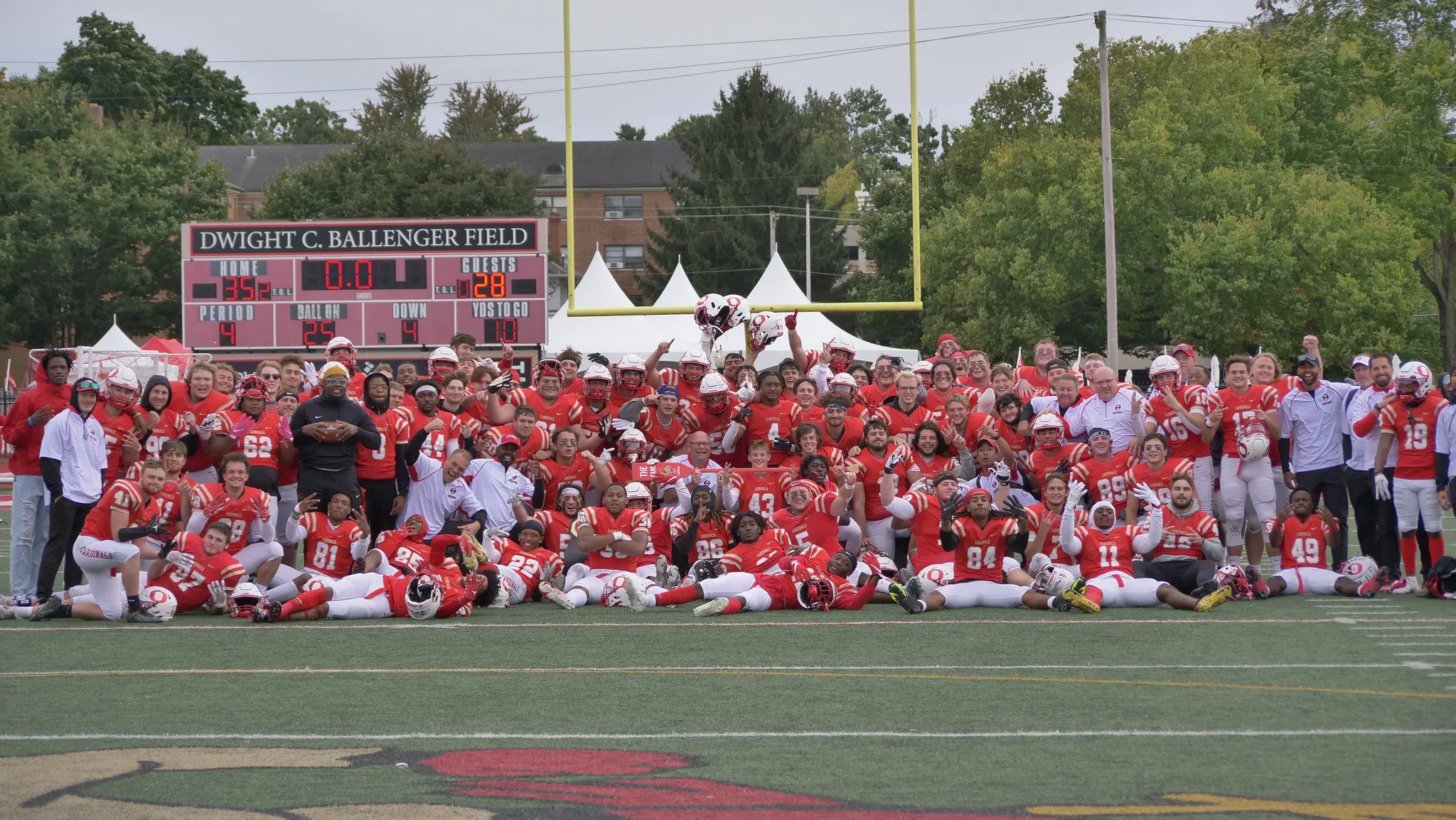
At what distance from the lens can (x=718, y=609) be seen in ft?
28.3

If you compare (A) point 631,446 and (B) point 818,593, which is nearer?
(B) point 818,593

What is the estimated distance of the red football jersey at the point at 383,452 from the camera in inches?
380

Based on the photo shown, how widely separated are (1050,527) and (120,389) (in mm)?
5607

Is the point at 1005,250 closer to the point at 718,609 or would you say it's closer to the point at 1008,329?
the point at 1008,329

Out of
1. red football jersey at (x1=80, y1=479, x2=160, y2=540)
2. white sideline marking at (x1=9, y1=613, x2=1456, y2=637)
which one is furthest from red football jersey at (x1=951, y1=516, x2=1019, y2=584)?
red football jersey at (x1=80, y1=479, x2=160, y2=540)

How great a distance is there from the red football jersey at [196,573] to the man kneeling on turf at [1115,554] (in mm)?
4777

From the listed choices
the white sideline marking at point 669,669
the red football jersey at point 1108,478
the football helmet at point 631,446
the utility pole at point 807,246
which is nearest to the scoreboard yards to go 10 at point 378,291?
the football helmet at point 631,446

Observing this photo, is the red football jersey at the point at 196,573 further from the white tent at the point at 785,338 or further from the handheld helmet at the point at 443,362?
the white tent at the point at 785,338

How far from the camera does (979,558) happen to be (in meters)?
9.05

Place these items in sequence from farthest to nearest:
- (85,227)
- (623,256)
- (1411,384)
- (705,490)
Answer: (623,256) → (85,227) → (705,490) → (1411,384)

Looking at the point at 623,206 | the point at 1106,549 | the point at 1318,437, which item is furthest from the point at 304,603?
the point at 623,206

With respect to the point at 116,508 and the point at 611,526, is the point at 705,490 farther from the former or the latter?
the point at 116,508

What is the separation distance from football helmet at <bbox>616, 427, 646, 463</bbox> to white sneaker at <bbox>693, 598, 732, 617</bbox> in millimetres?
1639

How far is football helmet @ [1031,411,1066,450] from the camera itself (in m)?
9.79
